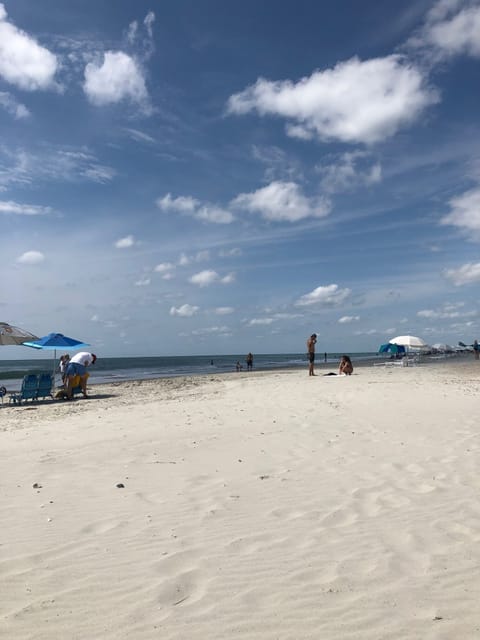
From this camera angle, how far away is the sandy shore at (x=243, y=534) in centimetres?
323

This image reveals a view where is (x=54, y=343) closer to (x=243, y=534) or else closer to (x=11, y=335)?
(x=11, y=335)

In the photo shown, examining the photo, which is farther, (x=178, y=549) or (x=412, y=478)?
(x=412, y=478)

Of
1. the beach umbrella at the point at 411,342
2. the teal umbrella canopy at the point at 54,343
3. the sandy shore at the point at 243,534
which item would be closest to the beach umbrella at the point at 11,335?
the teal umbrella canopy at the point at 54,343

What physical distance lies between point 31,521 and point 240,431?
16.8 feet

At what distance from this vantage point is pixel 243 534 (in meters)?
4.62

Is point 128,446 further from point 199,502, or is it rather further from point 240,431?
point 199,502

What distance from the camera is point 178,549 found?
169 inches

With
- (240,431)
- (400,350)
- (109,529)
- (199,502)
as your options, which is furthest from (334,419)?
(400,350)

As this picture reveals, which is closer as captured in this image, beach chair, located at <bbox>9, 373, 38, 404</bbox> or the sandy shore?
the sandy shore

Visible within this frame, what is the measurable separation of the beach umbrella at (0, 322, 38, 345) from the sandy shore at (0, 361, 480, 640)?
9706mm

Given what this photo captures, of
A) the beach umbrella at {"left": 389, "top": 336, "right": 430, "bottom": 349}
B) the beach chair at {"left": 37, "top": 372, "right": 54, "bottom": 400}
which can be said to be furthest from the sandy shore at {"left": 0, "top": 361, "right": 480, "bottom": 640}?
the beach umbrella at {"left": 389, "top": 336, "right": 430, "bottom": 349}

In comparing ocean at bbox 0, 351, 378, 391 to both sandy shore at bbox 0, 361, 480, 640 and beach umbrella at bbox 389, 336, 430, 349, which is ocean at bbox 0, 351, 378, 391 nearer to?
beach umbrella at bbox 389, 336, 430, 349

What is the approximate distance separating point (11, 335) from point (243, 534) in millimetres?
15979

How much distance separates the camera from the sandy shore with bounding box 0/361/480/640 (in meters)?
3.23
